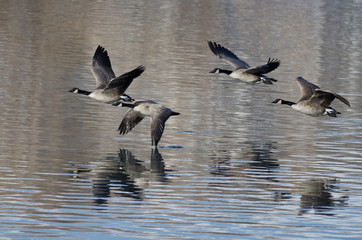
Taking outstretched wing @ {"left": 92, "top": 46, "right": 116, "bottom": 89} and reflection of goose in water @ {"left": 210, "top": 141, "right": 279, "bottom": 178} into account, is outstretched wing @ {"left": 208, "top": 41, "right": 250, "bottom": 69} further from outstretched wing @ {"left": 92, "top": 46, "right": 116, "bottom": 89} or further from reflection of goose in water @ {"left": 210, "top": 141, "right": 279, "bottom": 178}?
reflection of goose in water @ {"left": 210, "top": 141, "right": 279, "bottom": 178}

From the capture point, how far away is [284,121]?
2409cm

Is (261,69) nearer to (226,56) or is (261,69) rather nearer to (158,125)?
(226,56)

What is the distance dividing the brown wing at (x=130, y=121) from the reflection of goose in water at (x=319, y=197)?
5490mm

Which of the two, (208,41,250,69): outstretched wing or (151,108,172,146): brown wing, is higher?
(208,41,250,69): outstretched wing

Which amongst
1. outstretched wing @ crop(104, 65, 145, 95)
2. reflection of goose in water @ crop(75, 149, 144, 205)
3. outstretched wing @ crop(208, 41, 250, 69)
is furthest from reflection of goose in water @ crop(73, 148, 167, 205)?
outstretched wing @ crop(208, 41, 250, 69)

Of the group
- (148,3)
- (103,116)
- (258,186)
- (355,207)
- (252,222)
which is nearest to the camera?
(252,222)

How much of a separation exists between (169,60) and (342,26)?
77.1 feet

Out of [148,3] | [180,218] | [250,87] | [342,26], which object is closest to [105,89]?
[180,218]

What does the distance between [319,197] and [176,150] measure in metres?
4.67

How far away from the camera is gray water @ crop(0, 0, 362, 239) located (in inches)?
543

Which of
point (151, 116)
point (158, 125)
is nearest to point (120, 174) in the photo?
point (158, 125)

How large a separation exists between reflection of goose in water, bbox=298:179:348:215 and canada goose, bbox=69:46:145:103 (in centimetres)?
446

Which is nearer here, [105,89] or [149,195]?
[149,195]

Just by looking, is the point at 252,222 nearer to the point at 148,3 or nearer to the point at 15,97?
the point at 15,97
